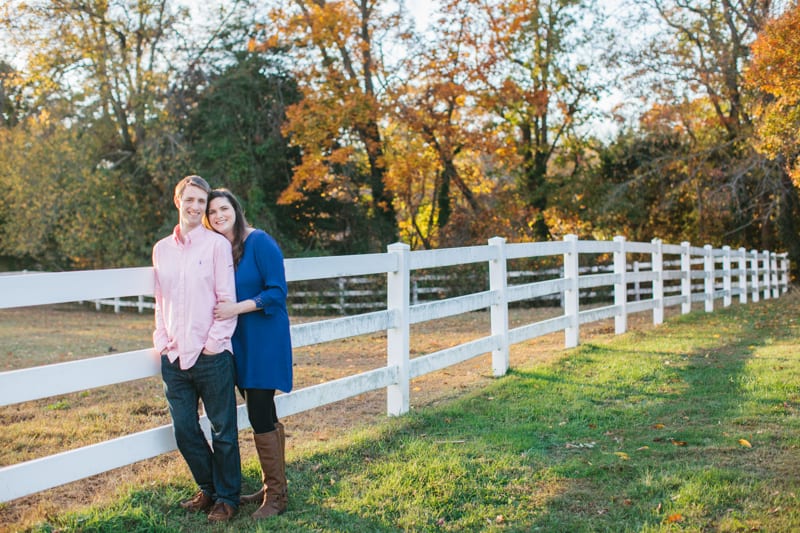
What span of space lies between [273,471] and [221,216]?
138 cm

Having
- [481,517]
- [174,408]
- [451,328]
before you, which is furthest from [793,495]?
[451,328]

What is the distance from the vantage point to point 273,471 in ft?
14.1

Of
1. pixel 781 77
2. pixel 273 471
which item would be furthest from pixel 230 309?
pixel 781 77

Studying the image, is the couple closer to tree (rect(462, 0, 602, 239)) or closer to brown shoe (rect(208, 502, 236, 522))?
brown shoe (rect(208, 502, 236, 522))

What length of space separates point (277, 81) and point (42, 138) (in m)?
10.5

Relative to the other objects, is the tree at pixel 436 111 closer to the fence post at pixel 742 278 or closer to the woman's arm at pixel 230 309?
the fence post at pixel 742 278

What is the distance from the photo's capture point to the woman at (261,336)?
4.27 m

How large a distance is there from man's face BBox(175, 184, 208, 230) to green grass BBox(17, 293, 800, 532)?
1490 millimetres

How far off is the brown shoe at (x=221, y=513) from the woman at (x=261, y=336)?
0.47 feet

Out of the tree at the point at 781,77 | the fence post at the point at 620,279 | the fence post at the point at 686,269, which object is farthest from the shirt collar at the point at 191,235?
the tree at the point at 781,77

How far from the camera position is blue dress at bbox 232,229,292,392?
168 inches

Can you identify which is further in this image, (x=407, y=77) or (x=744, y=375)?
(x=407, y=77)

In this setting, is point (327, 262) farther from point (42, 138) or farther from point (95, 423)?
point (42, 138)

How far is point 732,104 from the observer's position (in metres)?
25.2
